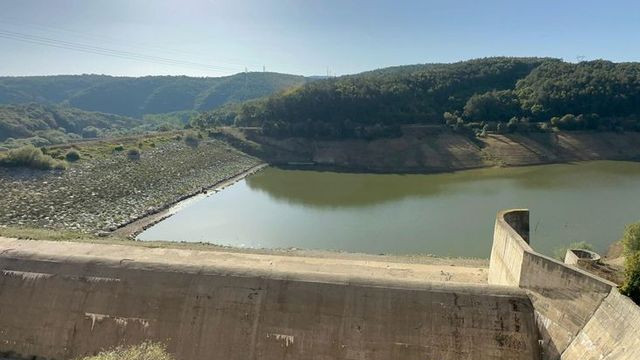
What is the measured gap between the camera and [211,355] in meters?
12.6

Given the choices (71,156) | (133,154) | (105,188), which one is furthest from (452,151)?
(71,156)

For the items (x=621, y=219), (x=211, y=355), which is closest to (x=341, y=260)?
(x=211, y=355)

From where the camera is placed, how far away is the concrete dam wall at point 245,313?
11719 mm

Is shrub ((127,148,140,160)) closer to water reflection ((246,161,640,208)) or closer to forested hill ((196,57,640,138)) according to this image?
water reflection ((246,161,640,208))

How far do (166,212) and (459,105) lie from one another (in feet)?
143

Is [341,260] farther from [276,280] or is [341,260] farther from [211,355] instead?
[211,355]

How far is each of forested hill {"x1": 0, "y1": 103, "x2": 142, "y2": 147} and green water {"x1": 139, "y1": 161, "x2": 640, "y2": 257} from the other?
4584 centimetres

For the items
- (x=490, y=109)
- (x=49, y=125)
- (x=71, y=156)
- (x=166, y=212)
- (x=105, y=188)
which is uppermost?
(x=490, y=109)

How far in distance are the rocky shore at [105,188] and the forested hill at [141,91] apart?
11962 cm

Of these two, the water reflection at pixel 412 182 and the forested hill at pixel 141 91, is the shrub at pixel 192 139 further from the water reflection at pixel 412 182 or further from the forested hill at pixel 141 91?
the forested hill at pixel 141 91

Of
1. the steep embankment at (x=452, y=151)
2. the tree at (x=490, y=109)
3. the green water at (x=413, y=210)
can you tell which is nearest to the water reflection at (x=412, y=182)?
the green water at (x=413, y=210)

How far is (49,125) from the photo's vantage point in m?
102

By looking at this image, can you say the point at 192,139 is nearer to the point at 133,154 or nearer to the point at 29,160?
the point at 133,154

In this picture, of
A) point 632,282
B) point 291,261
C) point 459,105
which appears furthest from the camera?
point 459,105
